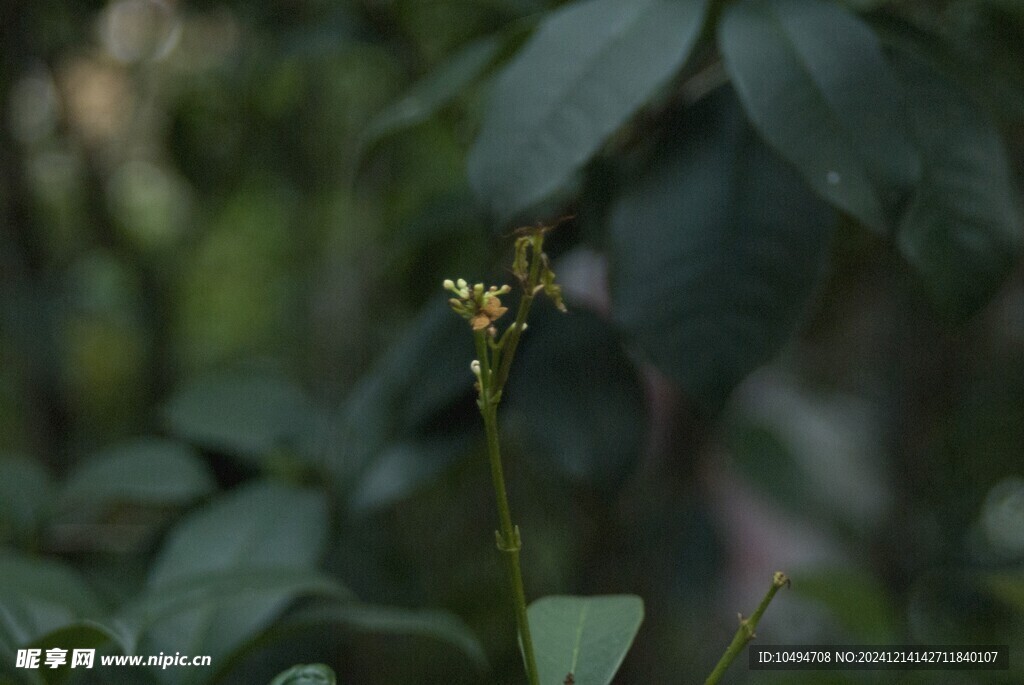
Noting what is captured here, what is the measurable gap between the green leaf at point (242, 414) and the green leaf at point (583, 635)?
0.39 m

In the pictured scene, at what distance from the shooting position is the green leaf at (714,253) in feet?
1.64

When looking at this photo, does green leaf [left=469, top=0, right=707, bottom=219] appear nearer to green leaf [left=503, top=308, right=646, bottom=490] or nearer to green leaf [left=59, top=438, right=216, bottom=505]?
green leaf [left=503, top=308, right=646, bottom=490]

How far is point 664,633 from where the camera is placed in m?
0.91

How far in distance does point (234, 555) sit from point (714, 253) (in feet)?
1.12

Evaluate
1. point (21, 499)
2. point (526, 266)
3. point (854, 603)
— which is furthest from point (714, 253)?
point (21, 499)

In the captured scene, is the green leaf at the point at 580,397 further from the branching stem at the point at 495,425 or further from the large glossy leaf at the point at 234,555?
the branching stem at the point at 495,425

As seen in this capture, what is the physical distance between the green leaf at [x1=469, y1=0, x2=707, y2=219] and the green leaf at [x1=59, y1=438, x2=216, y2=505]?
0.33 metres

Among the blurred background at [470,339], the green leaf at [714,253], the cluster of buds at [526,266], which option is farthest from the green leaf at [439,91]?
the cluster of buds at [526,266]

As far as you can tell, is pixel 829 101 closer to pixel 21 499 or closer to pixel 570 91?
pixel 570 91

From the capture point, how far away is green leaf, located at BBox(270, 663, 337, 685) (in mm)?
329

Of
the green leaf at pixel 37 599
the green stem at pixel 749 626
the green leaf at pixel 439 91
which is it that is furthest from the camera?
the green leaf at pixel 439 91

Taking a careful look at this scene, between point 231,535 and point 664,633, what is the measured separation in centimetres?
48

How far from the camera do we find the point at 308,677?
0.33 meters

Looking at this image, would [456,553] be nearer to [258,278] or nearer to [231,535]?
[231,535]
